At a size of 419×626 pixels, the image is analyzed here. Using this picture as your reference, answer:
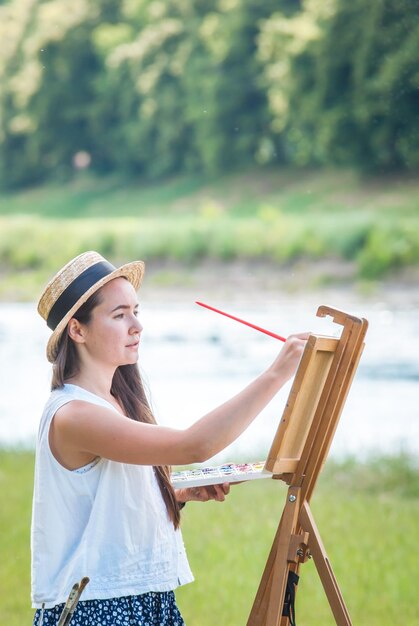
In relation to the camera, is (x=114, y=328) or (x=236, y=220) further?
(x=236, y=220)

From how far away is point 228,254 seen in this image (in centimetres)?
816

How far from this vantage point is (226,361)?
8477 mm

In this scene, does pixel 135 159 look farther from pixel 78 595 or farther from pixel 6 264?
pixel 78 595

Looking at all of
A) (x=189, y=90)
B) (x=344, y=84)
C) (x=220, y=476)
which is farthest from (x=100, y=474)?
(x=189, y=90)

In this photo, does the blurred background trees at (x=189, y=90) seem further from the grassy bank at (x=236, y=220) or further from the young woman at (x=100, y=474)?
the young woman at (x=100, y=474)

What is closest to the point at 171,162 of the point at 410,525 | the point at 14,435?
the point at 14,435

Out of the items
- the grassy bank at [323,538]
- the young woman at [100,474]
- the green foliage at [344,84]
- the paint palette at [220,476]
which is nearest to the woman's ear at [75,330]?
the young woman at [100,474]

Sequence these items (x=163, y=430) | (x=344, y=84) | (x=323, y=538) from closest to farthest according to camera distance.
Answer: (x=163, y=430), (x=323, y=538), (x=344, y=84)

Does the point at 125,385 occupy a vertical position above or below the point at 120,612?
above

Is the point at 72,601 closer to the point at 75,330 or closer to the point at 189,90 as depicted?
the point at 75,330

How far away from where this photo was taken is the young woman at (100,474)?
1897 mm

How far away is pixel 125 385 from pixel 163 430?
25 centimetres

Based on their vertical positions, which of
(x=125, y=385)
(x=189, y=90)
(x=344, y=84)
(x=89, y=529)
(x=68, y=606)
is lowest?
(x=68, y=606)

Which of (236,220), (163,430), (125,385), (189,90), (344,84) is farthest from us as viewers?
(236,220)
